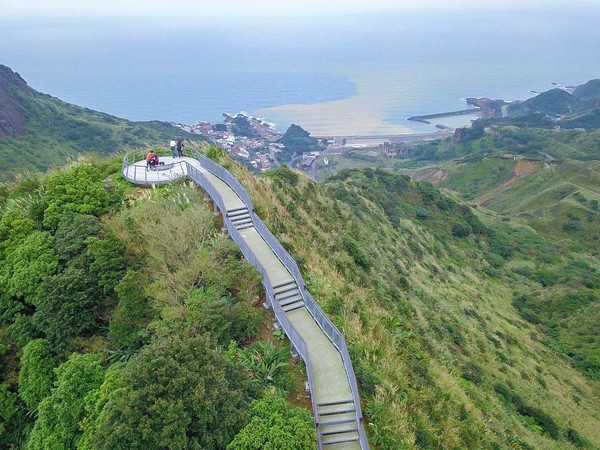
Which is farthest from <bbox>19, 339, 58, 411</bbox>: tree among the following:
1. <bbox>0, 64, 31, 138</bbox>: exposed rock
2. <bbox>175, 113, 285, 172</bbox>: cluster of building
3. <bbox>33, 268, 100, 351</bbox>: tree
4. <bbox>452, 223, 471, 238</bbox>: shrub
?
<bbox>175, 113, 285, 172</bbox>: cluster of building

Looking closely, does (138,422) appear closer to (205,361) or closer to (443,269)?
(205,361)

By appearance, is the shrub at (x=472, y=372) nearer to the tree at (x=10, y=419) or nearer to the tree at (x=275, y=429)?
the tree at (x=275, y=429)

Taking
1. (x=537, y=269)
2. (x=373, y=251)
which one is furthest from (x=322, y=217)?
(x=537, y=269)

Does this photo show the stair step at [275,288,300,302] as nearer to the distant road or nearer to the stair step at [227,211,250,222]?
the stair step at [227,211,250,222]

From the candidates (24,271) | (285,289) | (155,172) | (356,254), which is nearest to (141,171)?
(155,172)

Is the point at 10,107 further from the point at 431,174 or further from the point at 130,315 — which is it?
the point at 130,315

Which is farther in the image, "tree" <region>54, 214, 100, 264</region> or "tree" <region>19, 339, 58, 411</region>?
"tree" <region>54, 214, 100, 264</region>

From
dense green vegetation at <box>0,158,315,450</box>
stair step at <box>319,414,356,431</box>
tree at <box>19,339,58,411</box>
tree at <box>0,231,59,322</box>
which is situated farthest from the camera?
tree at <box>0,231,59,322</box>
